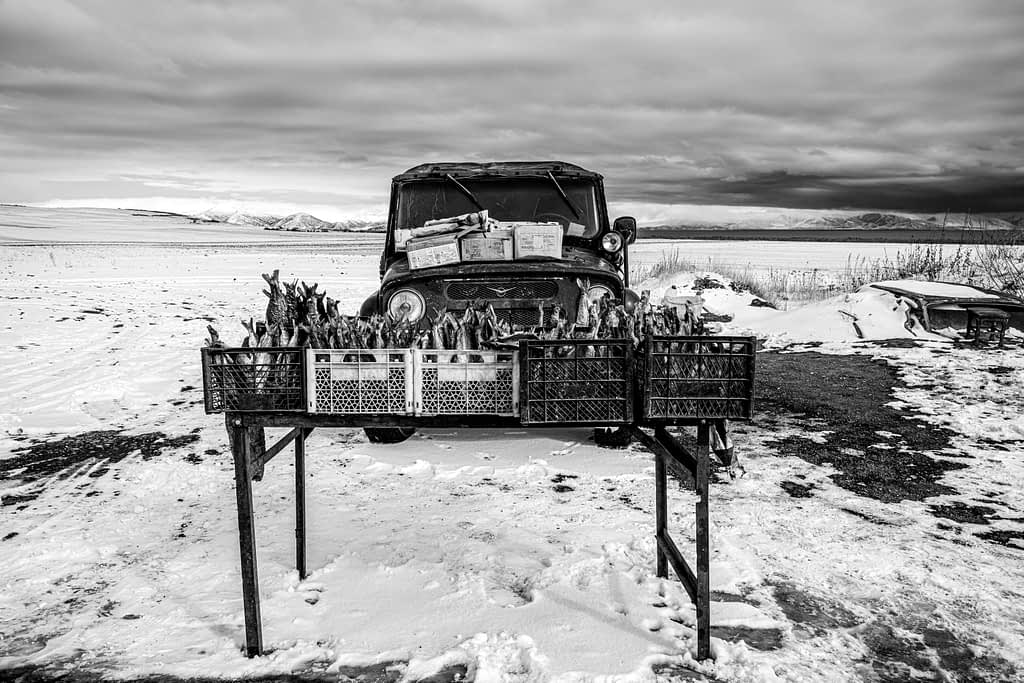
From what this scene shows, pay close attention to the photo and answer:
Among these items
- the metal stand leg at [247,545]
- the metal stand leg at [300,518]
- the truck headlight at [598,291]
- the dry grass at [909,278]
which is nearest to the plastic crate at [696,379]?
the metal stand leg at [247,545]

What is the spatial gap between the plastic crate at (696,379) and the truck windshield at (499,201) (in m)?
3.96

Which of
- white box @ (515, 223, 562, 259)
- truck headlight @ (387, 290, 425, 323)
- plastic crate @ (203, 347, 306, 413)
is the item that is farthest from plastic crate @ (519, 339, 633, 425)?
white box @ (515, 223, 562, 259)

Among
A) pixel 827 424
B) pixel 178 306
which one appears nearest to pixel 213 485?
pixel 827 424

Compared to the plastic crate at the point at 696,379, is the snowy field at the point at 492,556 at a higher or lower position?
lower

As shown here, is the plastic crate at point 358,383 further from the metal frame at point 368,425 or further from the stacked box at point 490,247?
the stacked box at point 490,247

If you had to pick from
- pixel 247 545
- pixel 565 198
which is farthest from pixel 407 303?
pixel 247 545

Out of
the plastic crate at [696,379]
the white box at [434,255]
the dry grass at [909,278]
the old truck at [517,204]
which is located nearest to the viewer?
the plastic crate at [696,379]

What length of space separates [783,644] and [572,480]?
7.54 ft

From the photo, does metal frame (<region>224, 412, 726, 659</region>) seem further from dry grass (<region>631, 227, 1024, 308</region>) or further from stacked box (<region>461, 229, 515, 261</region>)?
dry grass (<region>631, 227, 1024, 308</region>)

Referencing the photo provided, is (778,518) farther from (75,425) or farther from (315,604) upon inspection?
(75,425)

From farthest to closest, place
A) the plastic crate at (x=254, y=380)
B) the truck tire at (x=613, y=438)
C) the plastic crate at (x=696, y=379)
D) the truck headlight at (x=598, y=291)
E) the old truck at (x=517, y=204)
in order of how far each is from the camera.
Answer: the old truck at (x=517, y=204)
the truck tire at (x=613, y=438)
the truck headlight at (x=598, y=291)
the plastic crate at (x=254, y=380)
the plastic crate at (x=696, y=379)

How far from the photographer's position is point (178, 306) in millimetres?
13578

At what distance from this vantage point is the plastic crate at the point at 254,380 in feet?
9.02

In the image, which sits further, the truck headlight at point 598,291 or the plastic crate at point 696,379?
the truck headlight at point 598,291
